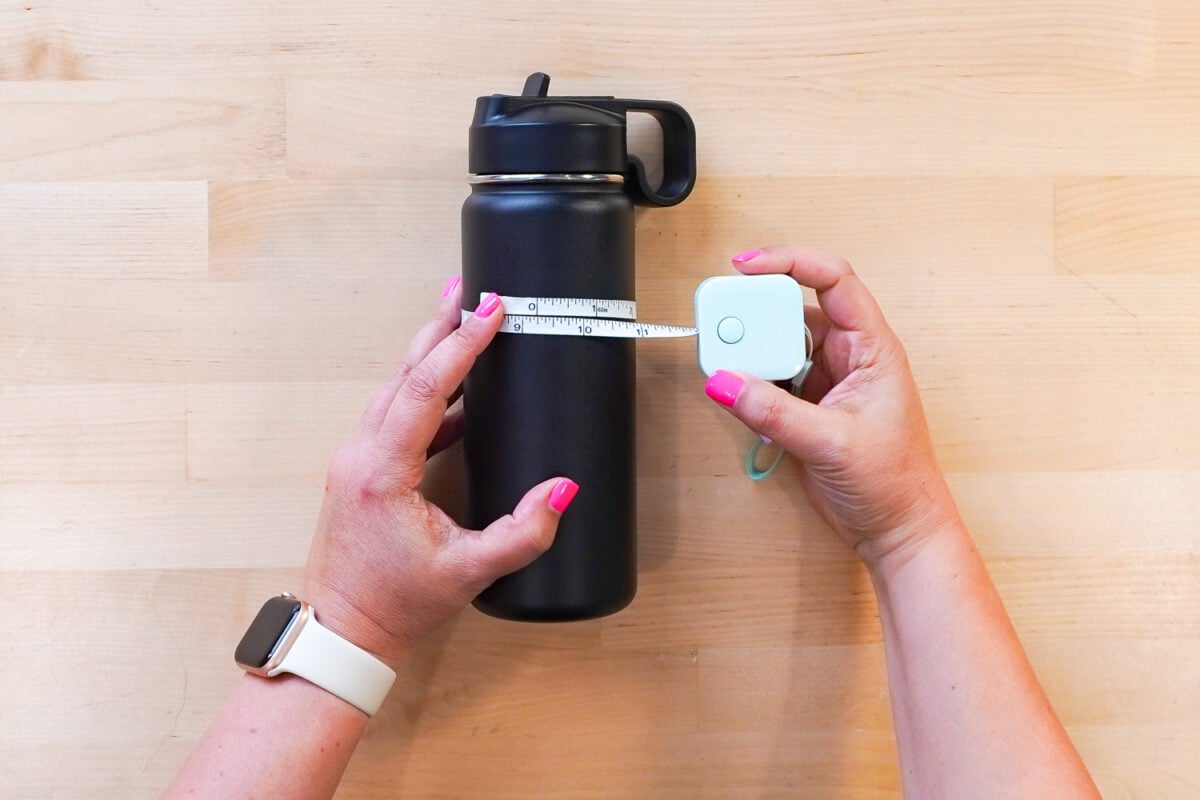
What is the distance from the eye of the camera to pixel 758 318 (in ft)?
2.80

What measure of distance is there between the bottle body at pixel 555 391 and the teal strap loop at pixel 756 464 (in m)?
0.18

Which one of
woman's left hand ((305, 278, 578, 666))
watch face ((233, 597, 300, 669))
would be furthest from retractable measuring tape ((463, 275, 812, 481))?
watch face ((233, 597, 300, 669))

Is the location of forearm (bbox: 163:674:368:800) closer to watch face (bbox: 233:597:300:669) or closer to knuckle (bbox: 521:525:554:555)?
watch face (bbox: 233:597:300:669)

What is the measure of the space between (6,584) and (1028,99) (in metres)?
1.22

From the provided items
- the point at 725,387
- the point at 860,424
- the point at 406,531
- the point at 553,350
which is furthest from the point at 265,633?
the point at 860,424

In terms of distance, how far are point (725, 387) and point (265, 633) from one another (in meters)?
0.48

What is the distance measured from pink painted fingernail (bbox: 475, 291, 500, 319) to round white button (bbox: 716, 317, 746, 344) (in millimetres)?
214

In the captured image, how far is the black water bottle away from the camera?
80cm

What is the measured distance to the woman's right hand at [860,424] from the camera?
2.69 ft

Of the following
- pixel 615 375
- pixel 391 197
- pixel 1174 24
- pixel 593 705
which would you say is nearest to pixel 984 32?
pixel 1174 24

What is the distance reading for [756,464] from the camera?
984 millimetres

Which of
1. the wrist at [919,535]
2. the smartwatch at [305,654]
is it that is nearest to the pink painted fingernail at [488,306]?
the smartwatch at [305,654]

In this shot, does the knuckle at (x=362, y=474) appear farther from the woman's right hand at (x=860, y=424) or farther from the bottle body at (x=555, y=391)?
the woman's right hand at (x=860, y=424)

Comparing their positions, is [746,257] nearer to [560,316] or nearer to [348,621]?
[560,316]
